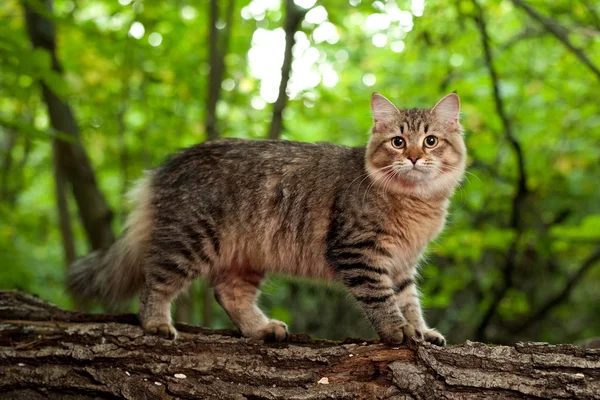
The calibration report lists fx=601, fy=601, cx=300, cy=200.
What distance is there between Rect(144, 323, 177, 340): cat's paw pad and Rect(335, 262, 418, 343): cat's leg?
34.5 inches

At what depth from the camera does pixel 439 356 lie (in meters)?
2.32

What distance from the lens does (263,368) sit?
8.19ft

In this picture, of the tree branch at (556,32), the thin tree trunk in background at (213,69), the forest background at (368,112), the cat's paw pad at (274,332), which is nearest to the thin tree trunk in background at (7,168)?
the forest background at (368,112)

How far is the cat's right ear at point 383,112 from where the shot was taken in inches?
130

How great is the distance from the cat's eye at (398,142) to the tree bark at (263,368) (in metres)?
1.08

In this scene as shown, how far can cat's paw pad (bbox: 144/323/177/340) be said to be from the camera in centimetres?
294

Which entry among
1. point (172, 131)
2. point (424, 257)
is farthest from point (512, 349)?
point (172, 131)

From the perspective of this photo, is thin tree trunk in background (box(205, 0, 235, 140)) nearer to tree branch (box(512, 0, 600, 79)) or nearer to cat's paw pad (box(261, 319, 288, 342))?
cat's paw pad (box(261, 319, 288, 342))

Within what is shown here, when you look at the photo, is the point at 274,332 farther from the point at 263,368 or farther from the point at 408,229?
the point at 408,229

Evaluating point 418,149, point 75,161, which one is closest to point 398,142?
point 418,149

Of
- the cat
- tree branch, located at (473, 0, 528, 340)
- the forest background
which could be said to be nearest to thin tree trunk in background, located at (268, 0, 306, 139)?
the forest background

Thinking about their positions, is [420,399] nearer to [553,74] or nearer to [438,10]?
[438,10]

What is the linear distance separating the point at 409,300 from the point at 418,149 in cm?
81

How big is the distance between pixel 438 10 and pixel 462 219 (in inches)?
97.0
